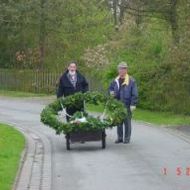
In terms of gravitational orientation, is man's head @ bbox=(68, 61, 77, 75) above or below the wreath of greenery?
above

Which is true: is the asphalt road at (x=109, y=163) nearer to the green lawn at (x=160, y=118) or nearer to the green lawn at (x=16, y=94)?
the green lawn at (x=160, y=118)

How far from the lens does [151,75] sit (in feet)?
84.6

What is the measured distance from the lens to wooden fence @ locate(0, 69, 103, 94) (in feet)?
134

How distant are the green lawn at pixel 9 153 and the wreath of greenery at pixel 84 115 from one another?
0.96 meters

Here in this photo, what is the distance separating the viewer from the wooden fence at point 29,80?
4091 centimetres

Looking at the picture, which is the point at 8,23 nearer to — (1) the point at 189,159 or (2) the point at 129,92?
(2) the point at 129,92

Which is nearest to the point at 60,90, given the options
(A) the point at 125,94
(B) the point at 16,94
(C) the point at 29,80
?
(A) the point at 125,94

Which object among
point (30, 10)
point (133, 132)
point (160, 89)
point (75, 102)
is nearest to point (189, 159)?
point (75, 102)

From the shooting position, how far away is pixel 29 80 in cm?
4247

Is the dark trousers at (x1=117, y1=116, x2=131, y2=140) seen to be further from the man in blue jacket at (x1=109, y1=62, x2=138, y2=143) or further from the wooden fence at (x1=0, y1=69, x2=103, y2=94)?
the wooden fence at (x1=0, y1=69, x2=103, y2=94)

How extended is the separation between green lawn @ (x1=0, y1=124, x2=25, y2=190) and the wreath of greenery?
96cm

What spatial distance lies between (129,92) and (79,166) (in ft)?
12.7
